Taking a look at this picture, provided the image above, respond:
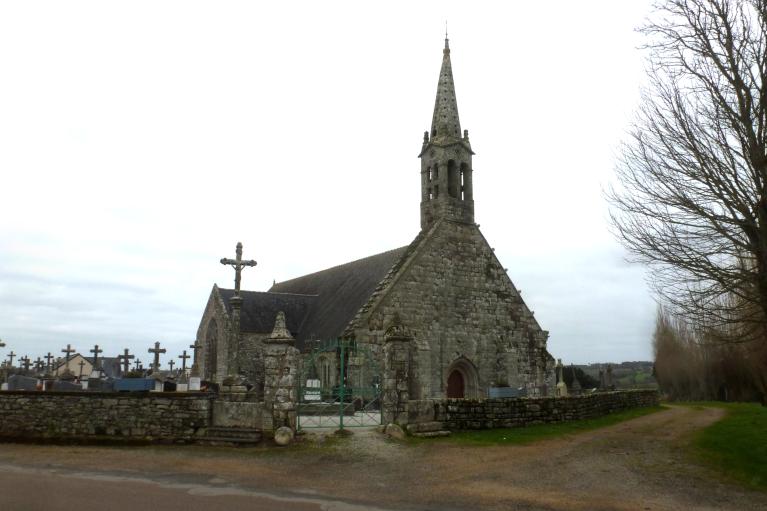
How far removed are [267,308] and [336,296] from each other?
4.33 metres

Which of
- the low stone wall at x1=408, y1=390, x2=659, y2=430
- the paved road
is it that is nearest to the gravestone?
the paved road

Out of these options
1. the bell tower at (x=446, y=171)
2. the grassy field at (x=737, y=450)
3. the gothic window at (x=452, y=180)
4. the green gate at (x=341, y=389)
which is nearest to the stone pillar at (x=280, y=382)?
the green gate at (x=341, y=389)

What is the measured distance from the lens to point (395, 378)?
565 inches

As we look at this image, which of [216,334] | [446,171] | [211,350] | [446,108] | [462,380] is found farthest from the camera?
[211,350]

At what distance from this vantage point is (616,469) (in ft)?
35.2

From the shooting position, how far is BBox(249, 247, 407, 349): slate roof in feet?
82.6

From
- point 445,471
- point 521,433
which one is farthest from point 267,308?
point 445,471

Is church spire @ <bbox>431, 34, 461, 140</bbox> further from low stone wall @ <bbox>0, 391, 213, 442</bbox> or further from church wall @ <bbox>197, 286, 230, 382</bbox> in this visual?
low stone wall @ <bbox>0, 391, 213, 442</bbox>

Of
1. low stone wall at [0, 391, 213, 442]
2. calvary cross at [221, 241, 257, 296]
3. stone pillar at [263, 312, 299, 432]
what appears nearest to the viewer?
stone pillar at [263, 312, 299, 432]

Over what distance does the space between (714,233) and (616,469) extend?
4773 millimetres

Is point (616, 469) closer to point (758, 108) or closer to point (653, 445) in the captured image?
point (653, 445)

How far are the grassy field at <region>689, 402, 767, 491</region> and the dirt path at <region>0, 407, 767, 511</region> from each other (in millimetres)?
439

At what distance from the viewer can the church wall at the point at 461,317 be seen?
21531 millimetres

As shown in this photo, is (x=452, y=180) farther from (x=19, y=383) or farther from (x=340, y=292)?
(x=19, y=383)
